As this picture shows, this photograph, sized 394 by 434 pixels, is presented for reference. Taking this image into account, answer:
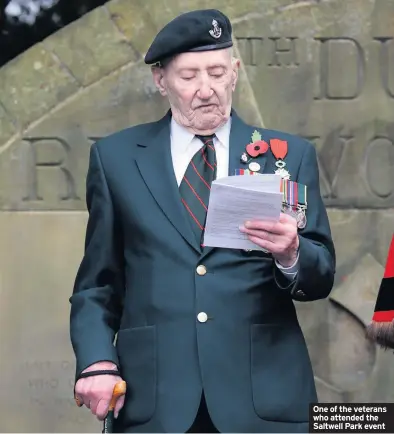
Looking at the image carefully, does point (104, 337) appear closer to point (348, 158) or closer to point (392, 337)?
point (392, 337)

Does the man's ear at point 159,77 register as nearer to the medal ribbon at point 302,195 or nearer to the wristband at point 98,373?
the medal ribbon at point 302,195

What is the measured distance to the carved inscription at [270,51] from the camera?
4836 millimetres

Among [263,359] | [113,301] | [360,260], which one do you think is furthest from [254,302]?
[360,260]

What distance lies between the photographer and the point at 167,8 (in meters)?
4.83

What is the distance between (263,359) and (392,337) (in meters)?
0.41

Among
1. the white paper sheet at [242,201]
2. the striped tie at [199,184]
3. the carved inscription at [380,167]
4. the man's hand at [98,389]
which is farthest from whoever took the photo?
the carved inscription at [380,167]

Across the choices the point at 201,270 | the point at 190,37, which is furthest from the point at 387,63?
the point at 201,270

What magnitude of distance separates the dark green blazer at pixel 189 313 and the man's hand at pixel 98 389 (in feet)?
0.10

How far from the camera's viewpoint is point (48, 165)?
485 cm

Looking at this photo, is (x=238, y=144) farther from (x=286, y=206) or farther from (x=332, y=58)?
(x=332, y=58)

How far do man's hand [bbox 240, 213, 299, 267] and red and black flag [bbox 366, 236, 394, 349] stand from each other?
1.53 ft

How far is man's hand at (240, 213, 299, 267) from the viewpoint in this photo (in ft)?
9.49

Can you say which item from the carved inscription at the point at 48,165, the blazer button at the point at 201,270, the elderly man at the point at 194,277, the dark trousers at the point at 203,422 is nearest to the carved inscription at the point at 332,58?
the carved inscription at the point at 48,165

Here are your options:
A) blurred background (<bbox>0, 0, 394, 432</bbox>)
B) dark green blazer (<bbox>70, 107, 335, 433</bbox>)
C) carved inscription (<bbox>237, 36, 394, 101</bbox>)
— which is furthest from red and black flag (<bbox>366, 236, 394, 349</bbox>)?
carved inscription (<bbox>237, 36, 394, 101</bbox>)
